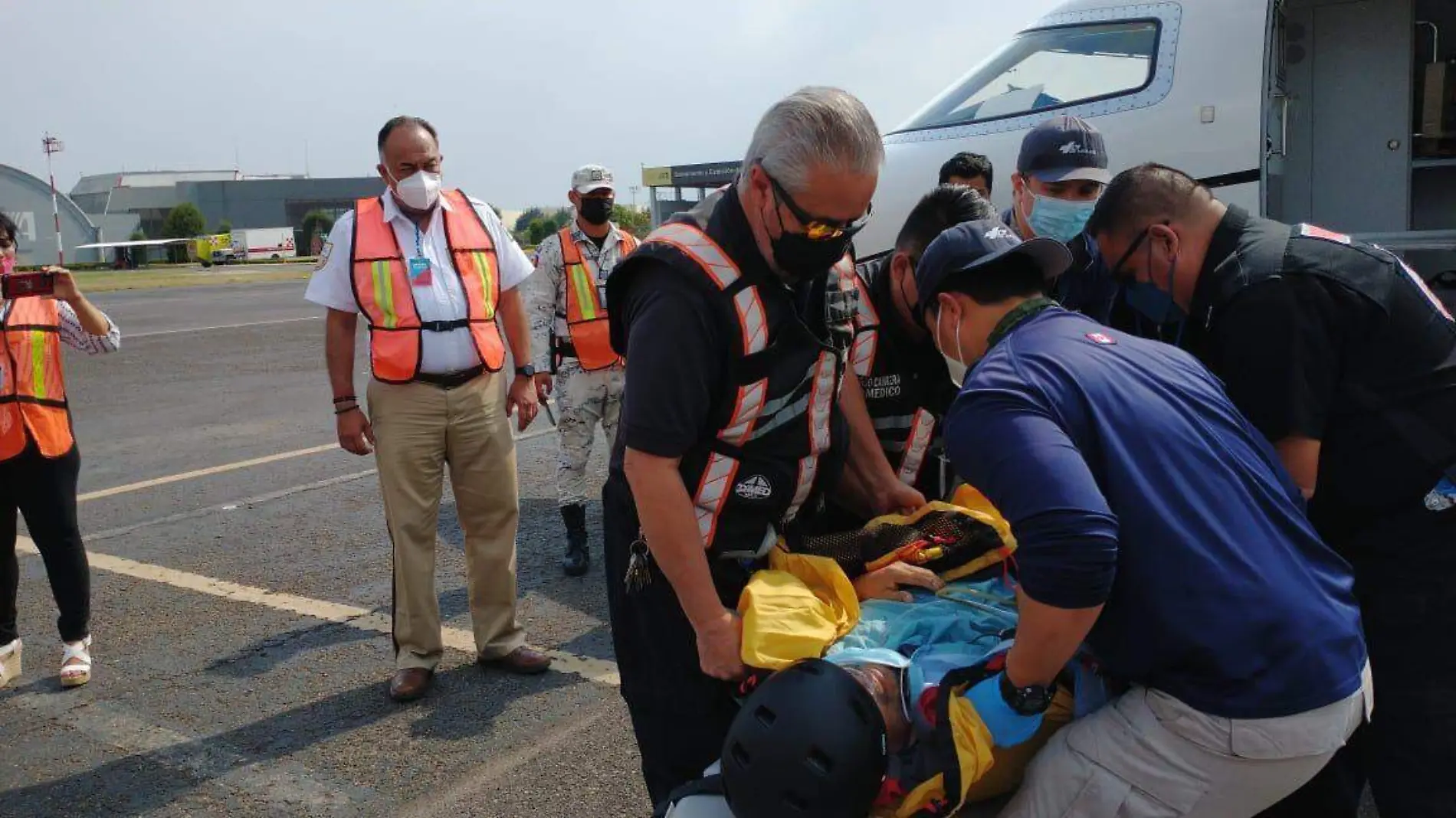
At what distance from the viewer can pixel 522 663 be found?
451cm

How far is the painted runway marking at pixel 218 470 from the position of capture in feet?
25.0

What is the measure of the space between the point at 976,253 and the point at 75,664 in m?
4.19

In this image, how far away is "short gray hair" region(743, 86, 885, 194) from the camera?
2.03 m

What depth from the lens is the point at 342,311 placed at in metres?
4.43

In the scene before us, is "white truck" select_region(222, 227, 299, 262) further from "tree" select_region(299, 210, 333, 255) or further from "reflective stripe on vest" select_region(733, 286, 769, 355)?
"reflective stripe on vest" select_region(733, 286, 769, 355)

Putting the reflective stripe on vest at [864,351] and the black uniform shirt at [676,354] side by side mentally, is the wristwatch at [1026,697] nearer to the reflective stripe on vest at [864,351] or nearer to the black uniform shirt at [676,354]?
the black uniform shirt at [676,354]

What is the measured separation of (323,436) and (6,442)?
Answer: 17.2 ft

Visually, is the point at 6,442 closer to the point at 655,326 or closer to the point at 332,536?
the point at 332,536

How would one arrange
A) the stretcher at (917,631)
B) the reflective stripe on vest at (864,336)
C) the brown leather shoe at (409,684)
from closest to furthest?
1. the stretcher at (917,631)
2. the reflective stripe on vest at (864,336)
3. the brown leather shoe at (409,684)

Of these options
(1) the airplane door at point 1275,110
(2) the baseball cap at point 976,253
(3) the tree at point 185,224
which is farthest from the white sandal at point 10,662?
(3) the tree at point 185,224

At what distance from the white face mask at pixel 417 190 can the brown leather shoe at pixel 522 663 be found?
186cm

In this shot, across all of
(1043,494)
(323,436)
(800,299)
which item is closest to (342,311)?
(800,299)

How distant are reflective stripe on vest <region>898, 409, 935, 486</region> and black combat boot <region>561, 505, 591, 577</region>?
2.78m

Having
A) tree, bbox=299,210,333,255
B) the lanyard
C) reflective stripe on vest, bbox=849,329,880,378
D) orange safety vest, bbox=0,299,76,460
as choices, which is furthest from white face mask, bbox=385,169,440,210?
tree, bbox=299,210,333,255
